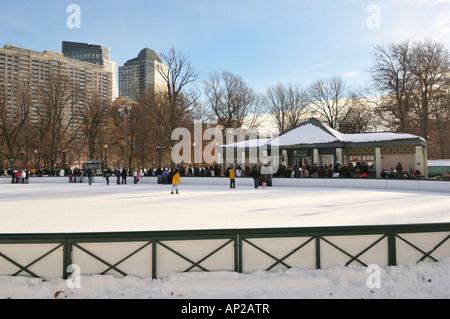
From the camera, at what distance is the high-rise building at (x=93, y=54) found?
67.5m

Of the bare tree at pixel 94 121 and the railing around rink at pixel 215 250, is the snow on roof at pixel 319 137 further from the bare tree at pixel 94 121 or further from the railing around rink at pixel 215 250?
the bare tree at pixel 94 121

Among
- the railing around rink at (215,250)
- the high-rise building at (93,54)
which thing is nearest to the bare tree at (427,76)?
the railing around rink at (215,250)

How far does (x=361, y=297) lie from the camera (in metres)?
4.31

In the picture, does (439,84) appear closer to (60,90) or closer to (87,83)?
(60,90)

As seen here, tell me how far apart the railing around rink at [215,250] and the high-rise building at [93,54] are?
62677mm

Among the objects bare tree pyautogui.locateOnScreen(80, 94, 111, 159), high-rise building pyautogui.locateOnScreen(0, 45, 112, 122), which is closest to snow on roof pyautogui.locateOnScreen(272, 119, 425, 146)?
bare tree pyautogui.locateOnScreen(80, 94, 111, 159)

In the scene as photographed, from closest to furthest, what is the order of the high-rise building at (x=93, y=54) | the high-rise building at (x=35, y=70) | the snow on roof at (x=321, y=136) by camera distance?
1. the snow on roof at (x=321, y=136)
2. the high-rise building at (x=35, y=70)
3. the high-rise building at (x=93, y=54)

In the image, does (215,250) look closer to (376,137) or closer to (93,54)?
(376,137)

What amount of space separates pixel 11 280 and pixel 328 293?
15.8 ft

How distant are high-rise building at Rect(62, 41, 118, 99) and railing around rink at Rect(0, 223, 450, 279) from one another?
62677mm

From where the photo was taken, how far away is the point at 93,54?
75.8m

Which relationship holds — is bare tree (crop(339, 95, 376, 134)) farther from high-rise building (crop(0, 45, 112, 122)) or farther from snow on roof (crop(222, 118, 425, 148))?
high-rise building (crop(0, 45, 112, 122))

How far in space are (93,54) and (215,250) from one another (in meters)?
83.1

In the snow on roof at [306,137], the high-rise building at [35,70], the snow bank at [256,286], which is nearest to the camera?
the snow bank at [256,286]
